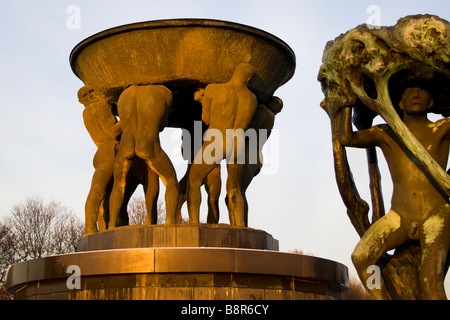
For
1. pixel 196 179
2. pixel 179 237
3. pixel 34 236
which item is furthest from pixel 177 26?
pixel 34 236

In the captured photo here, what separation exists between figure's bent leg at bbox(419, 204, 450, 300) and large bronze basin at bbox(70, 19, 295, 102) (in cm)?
419

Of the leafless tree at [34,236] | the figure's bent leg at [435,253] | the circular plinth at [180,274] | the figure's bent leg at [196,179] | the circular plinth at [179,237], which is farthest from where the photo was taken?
the leafless tree at [34,236]

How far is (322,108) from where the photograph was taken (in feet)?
22.3

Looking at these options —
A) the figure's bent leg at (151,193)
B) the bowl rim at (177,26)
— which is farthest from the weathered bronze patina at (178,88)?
the figure's bent leg at (151,193)

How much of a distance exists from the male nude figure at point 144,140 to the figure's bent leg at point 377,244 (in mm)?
3544

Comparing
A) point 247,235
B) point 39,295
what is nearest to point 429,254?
point 247,235

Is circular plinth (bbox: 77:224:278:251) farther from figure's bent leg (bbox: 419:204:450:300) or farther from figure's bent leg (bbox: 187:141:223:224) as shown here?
figure's bent leg (bbox: 419:204:450:300)

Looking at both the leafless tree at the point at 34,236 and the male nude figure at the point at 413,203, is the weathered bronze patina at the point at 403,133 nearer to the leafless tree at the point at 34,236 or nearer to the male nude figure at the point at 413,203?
the male nude figure at the point at 413,203

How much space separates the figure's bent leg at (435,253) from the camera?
5793 millimetres

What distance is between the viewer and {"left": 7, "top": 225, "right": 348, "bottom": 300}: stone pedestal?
776 centimetres

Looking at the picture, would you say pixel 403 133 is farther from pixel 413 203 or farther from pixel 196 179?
pixel 196 179

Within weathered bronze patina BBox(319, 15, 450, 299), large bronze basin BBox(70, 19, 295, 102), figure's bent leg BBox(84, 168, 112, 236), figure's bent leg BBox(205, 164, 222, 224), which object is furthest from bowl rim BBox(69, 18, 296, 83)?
weathered bronze patina BBox(319, 15, 450, 299)
